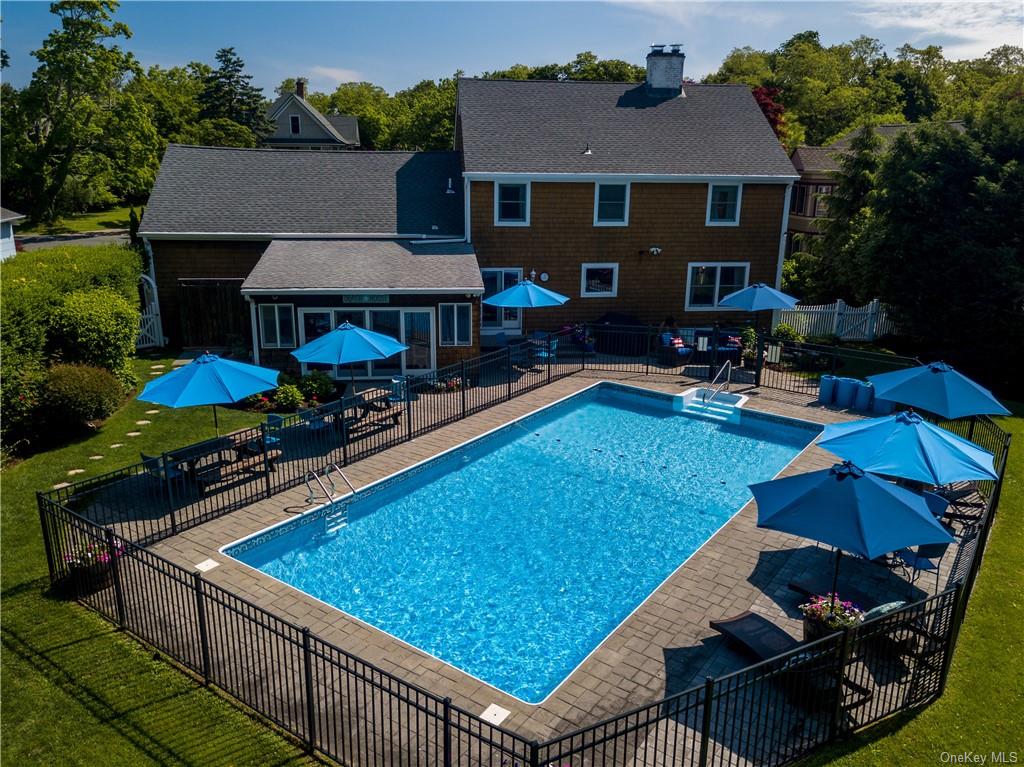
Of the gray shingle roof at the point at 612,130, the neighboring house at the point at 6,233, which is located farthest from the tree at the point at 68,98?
the gray shingle roof at the point at 612,130

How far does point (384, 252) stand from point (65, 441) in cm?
1120

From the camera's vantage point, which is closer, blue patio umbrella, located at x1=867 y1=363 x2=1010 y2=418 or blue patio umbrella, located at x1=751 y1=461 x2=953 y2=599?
blue patio umbrella, located at x1=751 y1=461 x2=953 y2=599

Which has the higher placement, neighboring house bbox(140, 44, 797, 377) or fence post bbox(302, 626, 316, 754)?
neighboring house bbox(140, 44, 797, 377)

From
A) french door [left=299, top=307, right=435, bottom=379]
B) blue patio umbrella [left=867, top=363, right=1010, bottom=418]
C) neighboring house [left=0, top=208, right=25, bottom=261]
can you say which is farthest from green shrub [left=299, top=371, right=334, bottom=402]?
neighboring house [left=0, top=208, right=25, bottom=261]

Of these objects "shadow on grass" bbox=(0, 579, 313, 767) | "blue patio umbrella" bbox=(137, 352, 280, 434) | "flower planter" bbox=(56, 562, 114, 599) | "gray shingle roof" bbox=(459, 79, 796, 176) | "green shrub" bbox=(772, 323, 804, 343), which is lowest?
"shadow on grass" bbox=(0, 579, 313, 767)

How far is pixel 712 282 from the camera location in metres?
27.4

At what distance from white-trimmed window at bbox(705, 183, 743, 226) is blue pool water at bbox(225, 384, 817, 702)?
31.8 ft

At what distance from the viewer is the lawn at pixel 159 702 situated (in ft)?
26.5

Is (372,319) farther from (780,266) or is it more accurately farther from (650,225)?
(780,266)

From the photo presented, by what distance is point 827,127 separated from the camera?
65438mm

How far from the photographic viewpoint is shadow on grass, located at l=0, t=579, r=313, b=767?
26.6 feet

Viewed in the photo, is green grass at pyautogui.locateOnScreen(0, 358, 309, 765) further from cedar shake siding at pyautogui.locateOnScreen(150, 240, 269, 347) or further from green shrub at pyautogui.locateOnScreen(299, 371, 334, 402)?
cedar shake siding at pyautogui.locateOnScreen(150, 240, 269, 347)

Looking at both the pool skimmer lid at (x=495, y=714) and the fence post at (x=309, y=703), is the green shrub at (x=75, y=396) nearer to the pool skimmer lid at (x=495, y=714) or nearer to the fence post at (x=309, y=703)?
the fence post at (x=309, y=703)

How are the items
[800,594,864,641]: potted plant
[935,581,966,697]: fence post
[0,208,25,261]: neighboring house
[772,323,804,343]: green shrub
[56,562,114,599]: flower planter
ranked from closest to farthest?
[935,581,966,697]: fence post
[800,594,864,641]: potted plant
[56,562,114,599]: flower planter
[772,323,804,343]: green shrub
[0,208,25,261]: neighboring house
